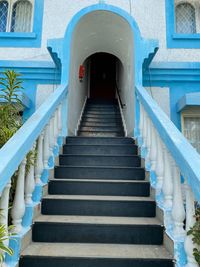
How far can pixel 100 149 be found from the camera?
3795 millimetres

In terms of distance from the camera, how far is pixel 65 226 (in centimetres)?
229

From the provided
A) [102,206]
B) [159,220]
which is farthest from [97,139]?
[159,220]

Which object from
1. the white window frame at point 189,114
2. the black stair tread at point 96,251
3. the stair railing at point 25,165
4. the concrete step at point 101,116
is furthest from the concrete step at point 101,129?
the black stair tread at point 96,251

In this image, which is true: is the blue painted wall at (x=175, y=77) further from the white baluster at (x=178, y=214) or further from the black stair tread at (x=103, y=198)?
the white baluster at (x=178, y=214)

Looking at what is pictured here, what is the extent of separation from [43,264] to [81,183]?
43.3 inches

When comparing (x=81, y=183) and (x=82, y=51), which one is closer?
(x=81, y=183)

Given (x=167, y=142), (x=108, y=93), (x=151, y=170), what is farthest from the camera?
(x=108, y=93)

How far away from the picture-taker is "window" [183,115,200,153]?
16.1ft

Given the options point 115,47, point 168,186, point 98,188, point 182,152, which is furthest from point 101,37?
point 182,152

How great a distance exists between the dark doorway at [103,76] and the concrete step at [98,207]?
24.0 feet

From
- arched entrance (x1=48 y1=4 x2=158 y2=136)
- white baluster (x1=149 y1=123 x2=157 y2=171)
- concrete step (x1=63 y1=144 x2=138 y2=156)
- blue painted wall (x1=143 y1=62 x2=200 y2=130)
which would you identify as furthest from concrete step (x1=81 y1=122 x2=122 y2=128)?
white baluster (x1=149 y1=123 x2=157 y2=171)

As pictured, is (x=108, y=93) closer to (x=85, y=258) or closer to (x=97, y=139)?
(x=97, y=139)

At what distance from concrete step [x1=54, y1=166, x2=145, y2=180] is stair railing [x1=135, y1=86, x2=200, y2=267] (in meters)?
0.22

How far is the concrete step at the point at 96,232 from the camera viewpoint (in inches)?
88.3
